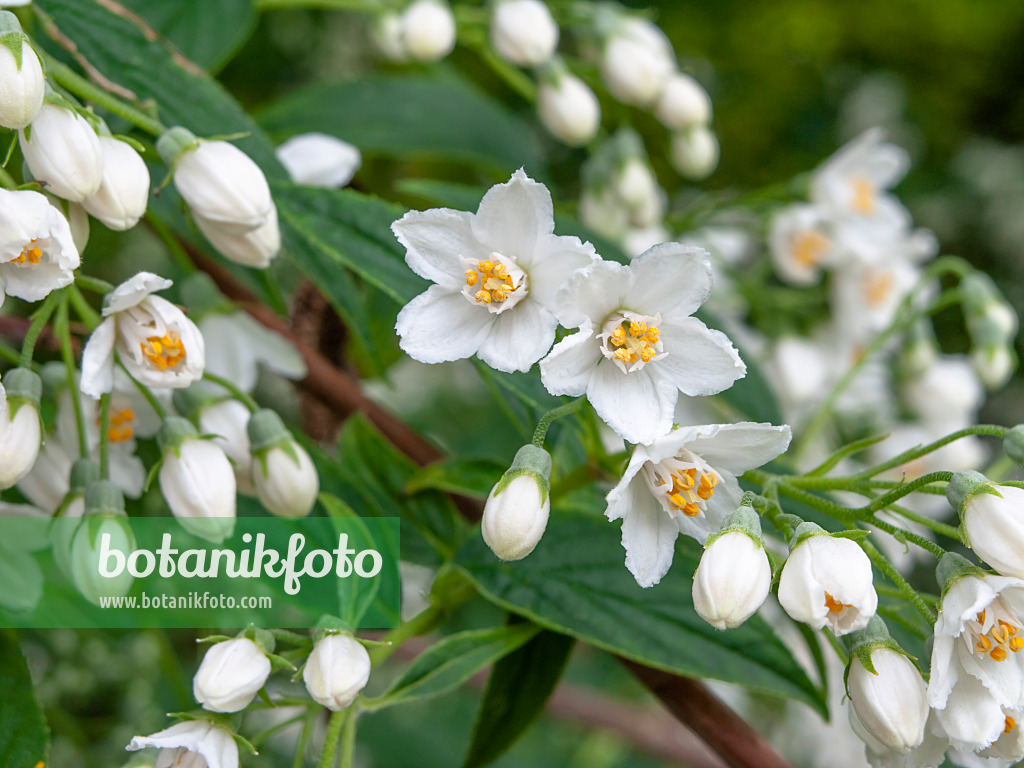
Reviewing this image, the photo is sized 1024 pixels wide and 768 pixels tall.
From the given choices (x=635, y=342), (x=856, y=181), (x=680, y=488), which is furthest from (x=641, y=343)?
(x=856, y=181)

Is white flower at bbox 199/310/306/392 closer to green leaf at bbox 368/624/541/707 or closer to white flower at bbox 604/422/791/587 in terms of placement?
green leaf at bbox 368/624/541/707

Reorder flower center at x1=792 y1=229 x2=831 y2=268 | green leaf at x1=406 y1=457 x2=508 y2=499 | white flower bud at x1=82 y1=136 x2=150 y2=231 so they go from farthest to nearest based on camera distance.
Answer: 1. flower center at x1=792 y1=229 x2=831 y2=268
2. green leaf at x1=406 y1=457 x2=508 y2=499
3. white flower bud at x1=82 y1=136 x2=150 y2=231

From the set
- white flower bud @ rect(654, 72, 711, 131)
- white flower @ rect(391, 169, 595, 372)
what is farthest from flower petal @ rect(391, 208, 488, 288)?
white flower bud @ rect(654, 72, 711, 131)

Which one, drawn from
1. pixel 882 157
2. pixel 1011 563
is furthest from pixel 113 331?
pixel 882 157

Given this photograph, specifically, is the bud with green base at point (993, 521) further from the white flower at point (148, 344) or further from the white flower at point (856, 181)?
the white flower at point (856, 181)

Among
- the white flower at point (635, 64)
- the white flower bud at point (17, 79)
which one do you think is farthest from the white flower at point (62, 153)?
the white flower at point (635, 64)

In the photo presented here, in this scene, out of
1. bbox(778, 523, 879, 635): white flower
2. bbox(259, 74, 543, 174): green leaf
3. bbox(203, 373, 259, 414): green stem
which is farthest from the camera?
bbox(259, 74, 543, 174): green leaf

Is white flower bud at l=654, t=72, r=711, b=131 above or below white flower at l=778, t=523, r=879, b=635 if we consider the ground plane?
below

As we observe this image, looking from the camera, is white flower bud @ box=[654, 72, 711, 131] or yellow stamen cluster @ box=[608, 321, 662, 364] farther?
white flower bud @ box=[654, 72, 711, 131]
